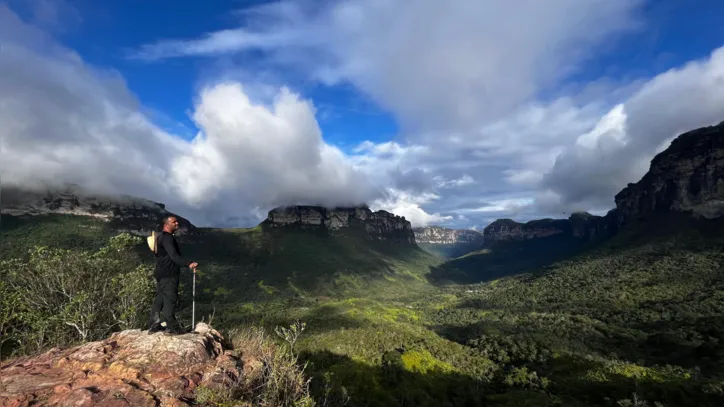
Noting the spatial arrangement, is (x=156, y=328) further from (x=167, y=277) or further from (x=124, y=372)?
(x=124, y=372)

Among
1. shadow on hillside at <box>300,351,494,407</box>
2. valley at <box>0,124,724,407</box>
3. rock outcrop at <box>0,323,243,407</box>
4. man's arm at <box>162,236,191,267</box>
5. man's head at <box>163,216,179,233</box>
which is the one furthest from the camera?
valley at <box>0,124,724,407</box>

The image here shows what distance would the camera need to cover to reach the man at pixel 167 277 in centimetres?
1116

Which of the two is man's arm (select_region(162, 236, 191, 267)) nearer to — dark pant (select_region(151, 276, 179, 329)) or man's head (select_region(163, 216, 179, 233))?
man's head (select_region(163, 216, 179, 233))

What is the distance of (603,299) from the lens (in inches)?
5822

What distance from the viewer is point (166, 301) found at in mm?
11266

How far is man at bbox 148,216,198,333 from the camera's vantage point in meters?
11.2

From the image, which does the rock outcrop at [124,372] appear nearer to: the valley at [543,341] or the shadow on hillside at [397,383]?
the valley at [543,341]

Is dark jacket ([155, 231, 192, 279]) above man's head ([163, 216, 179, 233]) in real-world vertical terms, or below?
below

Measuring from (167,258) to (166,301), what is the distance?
4.38 feet

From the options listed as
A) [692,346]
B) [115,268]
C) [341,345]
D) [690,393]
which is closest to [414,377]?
[341,345]

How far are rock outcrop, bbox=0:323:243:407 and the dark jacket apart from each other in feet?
6.10

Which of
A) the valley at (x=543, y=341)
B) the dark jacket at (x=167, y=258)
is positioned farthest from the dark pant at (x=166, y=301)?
the valley at (x=543, y=341)

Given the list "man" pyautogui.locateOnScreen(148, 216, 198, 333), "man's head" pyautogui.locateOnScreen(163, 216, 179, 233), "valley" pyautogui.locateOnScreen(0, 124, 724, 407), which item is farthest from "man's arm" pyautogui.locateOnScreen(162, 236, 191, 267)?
"valley" pyautogui.locateOnScreen(0, 124, 724, 407)

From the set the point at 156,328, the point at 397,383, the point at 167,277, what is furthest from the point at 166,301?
the point at 397,383
